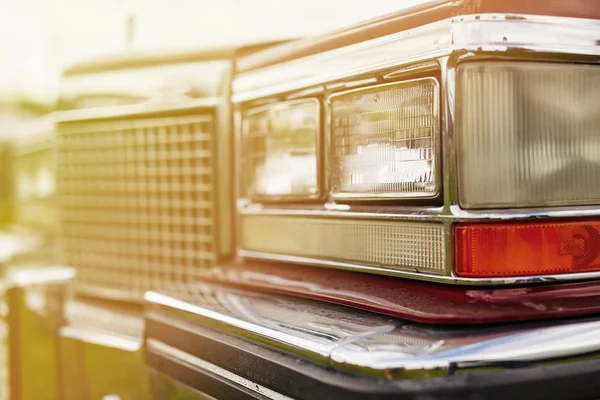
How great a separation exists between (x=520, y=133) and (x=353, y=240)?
1.68 ft

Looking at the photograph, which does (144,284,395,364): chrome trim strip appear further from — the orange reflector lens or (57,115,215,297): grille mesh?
(57,115,215,297): grille mesh

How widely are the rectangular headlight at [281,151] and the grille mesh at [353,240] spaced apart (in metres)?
0.09

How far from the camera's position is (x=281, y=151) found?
2023 mm

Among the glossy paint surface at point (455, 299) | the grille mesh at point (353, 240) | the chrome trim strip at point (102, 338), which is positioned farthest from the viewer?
the chrome trim strip at point (102, 338)

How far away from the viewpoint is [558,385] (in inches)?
52.1

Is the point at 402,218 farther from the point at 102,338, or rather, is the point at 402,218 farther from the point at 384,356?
the point at 102,338

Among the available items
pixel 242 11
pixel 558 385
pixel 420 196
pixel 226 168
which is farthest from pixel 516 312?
pixel 242 11

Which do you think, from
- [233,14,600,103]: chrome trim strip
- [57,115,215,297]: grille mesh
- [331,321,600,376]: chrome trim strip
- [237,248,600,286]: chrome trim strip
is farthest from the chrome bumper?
[57,115,215,297]: grille mesh

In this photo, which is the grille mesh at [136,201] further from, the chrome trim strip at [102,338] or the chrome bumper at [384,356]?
the chrome bumper at [384,356]

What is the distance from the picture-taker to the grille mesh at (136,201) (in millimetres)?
2465

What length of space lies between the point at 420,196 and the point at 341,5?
719mm

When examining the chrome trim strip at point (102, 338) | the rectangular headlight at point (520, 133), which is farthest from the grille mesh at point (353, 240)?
the chrome trim strip at point (102, 338)

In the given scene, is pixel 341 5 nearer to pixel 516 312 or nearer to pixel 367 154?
pixel 367 154

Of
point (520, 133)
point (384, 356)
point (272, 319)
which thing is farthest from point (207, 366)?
point (520, 133)
